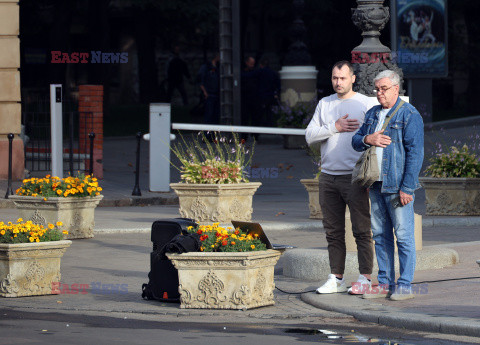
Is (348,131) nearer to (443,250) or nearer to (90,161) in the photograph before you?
(443,250)

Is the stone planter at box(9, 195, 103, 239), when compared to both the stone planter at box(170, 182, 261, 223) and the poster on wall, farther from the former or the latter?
the poster on wall

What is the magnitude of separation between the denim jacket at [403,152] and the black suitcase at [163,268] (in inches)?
73.3

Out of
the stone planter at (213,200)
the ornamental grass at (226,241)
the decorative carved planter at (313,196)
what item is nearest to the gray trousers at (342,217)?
the ornamental grass at (226,241)

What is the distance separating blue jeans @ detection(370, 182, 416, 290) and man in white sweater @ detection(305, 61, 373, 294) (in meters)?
0.20

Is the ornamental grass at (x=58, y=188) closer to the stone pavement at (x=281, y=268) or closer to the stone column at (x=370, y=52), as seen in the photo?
the stone pavement at (x=281, y=268)

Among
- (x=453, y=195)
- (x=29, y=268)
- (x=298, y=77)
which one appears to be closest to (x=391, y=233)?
(x=29, y=268)

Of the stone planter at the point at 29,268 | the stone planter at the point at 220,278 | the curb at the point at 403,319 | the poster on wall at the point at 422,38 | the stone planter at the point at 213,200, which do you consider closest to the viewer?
the curb at the point at 403,319

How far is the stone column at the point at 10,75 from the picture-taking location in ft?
70.1

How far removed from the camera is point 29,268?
1094 cm

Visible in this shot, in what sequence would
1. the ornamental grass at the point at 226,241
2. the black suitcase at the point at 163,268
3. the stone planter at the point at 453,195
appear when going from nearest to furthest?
the ornamental grass at the point at 226,241 < the black suitcase at the point at 163,268 < the stone planter at the point at 453,195

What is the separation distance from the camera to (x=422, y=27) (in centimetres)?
2961

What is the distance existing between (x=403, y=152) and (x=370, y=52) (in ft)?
7.62

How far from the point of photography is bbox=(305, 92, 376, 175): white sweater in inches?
406

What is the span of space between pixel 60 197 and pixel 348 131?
5.65 meters
